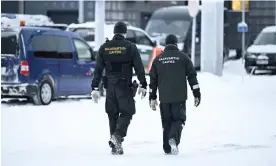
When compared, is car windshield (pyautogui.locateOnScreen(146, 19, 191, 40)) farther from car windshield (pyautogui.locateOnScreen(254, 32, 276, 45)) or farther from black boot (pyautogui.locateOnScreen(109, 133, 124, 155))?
black boot (pyautogui.locateOnScreen(109, 133, 124, 155))

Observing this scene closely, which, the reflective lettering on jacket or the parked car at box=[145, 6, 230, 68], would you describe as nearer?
the reflective lettering on jacket

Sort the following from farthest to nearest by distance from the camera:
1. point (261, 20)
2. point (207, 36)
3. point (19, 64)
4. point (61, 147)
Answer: point (261, 20) < point (207, 36) < point (19, 64) < point (61, 147)

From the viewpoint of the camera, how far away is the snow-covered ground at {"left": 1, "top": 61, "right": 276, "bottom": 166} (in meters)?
9.59

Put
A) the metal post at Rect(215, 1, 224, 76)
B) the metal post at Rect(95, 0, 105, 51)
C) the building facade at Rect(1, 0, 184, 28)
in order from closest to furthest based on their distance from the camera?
1. the metal post at Rect(95, 0, 105, 51)
2. the metal post at Rect(215, 1, 224, 76)
3. the building facade at Rect(1, 0, 184, 28)

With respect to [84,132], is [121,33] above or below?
above

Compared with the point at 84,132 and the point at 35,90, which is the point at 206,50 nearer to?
the point at 35,90

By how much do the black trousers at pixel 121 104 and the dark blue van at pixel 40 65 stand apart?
22.7 feet

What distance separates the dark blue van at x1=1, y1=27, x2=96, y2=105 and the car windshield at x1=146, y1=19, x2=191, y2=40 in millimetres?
12141

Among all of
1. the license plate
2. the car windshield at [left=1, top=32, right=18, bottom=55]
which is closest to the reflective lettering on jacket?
the car windshield at [left=1, top=32, right=18, bottom=55]

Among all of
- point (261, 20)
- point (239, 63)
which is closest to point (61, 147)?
point (239, 63)

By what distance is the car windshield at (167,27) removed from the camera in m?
30.5

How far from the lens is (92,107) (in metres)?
17.1

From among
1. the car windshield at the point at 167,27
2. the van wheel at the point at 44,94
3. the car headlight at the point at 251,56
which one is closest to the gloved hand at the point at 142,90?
the van wheel at the point at 44,94

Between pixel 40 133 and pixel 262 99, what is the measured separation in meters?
7.10
